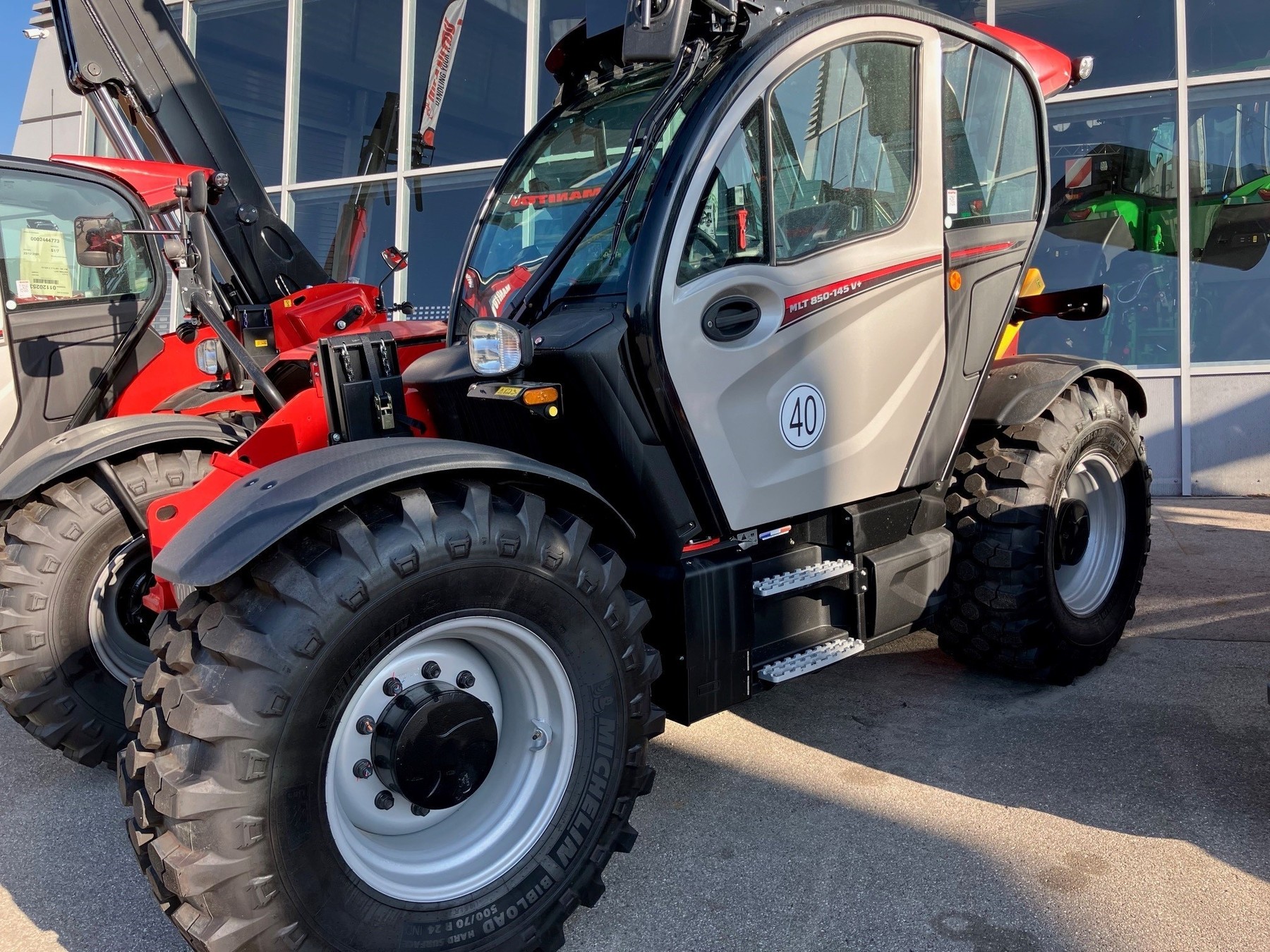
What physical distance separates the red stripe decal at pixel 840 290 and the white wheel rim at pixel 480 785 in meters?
1.24

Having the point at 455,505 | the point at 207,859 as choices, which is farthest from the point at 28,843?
the point at 455,505

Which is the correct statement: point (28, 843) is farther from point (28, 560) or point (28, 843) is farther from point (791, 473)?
point (791, 473)

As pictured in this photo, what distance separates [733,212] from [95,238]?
3.00m

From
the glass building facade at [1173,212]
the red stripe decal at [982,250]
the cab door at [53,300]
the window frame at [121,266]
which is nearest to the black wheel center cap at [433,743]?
the red stripe decal at [982,250]

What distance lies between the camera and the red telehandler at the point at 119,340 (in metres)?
3.37

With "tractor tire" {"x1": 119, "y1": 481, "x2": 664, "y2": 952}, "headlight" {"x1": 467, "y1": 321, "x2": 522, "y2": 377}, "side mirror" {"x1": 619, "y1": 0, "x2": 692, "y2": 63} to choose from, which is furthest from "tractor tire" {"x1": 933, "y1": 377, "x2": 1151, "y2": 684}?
"side mirror" {"x1": 619, "y1": 0, "x2": 692, "y2": 63}

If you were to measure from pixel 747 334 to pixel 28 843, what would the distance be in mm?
2659

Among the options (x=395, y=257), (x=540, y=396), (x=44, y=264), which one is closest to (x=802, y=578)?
(x=540, y=396)

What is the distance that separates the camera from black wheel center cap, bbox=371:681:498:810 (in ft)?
7.17

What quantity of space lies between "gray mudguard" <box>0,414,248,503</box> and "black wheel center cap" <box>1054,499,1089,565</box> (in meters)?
3.35

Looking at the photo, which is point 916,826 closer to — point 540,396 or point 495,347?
point 540,396

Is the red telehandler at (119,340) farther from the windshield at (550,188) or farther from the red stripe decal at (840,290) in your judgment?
the red stripe decal at (840,290)

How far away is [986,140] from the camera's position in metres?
3.52

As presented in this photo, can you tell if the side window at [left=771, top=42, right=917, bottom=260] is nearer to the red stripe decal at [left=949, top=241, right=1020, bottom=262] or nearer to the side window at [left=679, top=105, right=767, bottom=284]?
the side window at [left=679, top=105, right=767, bottom=284]
